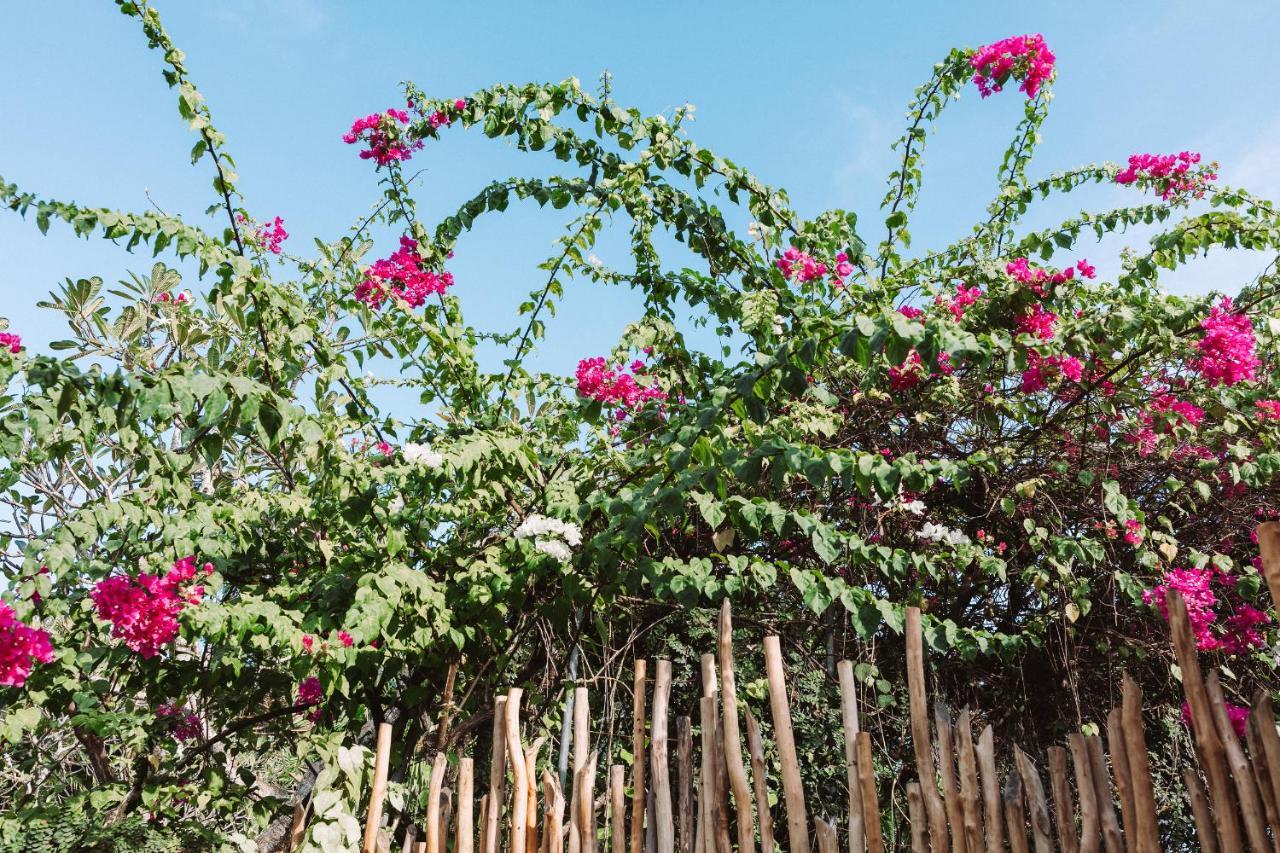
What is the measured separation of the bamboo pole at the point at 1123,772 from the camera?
4.60 ft

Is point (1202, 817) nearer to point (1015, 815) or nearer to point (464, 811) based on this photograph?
point (1015, 815)

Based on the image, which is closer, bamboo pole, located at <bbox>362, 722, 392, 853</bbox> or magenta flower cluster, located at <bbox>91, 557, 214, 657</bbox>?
bamboo pole, located at <bbox>362, 722, 392, 853</bbox>

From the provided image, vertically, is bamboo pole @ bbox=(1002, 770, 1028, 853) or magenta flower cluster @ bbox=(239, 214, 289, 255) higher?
magenta flower cluster @ bbox=(239, 214, 289, 255)

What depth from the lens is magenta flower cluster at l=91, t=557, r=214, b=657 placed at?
2.47m

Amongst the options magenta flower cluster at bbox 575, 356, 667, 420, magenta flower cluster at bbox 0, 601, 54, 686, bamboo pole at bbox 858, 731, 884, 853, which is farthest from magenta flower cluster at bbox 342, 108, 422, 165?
bamboo pole at bbox 858, 731, 884, 853

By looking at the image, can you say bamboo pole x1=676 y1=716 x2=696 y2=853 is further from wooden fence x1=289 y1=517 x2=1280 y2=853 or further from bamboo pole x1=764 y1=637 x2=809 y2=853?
bamboo pole x1=764 y1=637 x2=809 y2=853

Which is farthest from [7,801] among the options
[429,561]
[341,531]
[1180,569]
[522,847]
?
[1180,569]

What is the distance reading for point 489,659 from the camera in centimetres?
302

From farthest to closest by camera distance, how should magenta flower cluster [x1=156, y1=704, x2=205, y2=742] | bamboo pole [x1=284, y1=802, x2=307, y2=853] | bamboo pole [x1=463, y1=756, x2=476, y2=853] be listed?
magenta flower cluster [x1=156, y1=704, x2=205, y2=742] < bamboo pole [x1=284, y1=802, x2=307, y2=853] < bamboo pole [x1=463, y1=756, x2=476, y2=853]

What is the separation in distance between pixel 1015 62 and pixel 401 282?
2782 mm

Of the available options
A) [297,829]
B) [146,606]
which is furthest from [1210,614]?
[146,606]

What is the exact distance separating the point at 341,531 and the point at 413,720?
0.76 meters

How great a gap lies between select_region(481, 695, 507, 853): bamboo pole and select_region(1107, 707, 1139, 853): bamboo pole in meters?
1.26

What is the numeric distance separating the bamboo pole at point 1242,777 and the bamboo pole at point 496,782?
142 cm
